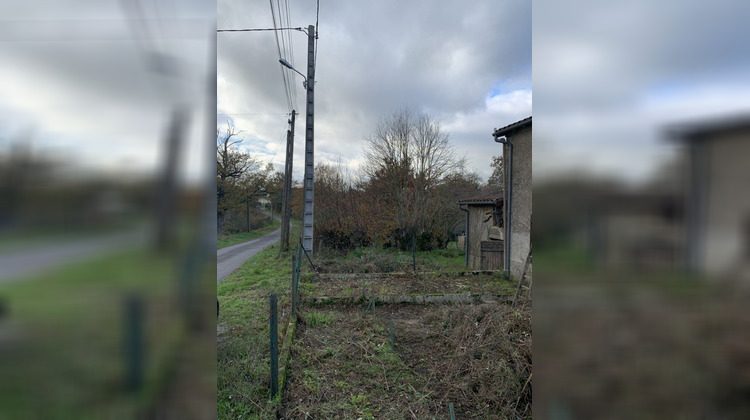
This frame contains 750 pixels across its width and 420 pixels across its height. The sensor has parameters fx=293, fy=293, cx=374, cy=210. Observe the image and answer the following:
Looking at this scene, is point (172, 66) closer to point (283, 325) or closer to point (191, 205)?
point (191, 205)

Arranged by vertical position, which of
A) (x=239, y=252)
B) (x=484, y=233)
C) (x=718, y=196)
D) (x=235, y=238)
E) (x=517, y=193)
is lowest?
(x=239, y=252)

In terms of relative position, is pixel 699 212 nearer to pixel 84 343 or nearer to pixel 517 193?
pixel 84 343

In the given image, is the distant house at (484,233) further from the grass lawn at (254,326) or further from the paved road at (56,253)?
the paved road at (56,253)

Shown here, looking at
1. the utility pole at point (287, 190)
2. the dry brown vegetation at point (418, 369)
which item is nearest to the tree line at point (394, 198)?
the utility pole at point (287, 190)

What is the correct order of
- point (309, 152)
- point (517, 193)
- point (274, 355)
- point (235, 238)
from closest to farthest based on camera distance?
point (274, 355)
point (235, 238)
point (517, 193)
point (309, 152)

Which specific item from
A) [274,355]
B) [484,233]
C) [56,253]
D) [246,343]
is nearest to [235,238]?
[246,343]

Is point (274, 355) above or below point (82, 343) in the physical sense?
below

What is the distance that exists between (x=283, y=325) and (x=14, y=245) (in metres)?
4.63

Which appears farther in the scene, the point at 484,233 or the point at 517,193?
the point at 484,233

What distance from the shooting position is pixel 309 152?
29.1 feet

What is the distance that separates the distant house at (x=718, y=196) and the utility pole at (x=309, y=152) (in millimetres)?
8635

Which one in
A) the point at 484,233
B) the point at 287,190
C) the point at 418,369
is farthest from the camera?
the point at 287,190

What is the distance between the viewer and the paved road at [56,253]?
49 centimetres

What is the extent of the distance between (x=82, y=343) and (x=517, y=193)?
312 inches
